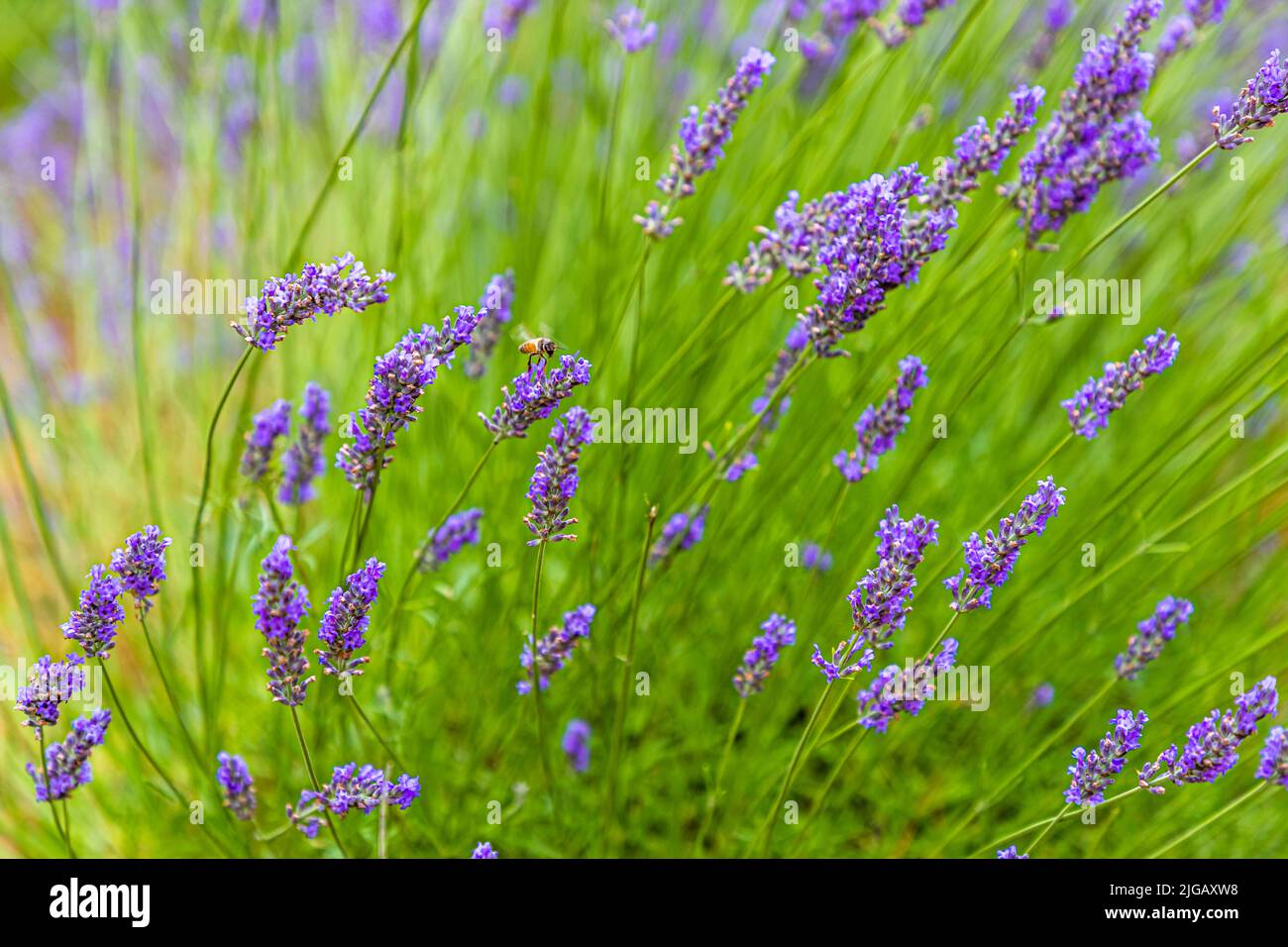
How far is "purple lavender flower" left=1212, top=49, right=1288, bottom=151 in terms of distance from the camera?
1325 mm

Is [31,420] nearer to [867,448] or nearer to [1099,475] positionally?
[867,448]

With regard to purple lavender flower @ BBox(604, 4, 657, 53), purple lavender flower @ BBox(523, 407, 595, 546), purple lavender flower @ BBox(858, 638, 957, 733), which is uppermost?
purple lavender flower @ BBox(604, 4, 657, 53)

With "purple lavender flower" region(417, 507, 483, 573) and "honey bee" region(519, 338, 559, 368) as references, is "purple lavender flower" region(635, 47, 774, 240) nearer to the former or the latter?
"honey bee" region(519, 338, 559, 368)

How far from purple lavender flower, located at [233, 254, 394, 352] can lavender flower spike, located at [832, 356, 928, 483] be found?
799 millimetres

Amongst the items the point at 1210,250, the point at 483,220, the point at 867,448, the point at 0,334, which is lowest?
the point at 867,448

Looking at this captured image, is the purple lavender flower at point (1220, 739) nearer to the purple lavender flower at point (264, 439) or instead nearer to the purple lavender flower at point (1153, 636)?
the purple lavender flower at point (1153, 636)

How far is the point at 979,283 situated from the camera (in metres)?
1.71

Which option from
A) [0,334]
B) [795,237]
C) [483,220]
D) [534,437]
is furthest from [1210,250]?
[0,334]

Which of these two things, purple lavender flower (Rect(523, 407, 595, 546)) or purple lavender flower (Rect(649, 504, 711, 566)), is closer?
purple lavender flower (Rect(523, 407, 595, 546))

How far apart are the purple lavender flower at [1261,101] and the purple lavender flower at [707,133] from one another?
2.10 ft

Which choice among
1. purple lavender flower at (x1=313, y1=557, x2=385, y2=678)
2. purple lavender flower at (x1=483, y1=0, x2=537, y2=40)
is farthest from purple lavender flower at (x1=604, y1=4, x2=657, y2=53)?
purple lavender flower at (x1=313, y1=557, x2=385, y2=678)

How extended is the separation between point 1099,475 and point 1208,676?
97 centimetres

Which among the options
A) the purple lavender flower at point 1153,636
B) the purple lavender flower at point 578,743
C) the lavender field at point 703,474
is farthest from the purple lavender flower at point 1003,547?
the purple lavender flower at point 578,743

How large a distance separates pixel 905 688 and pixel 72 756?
1159 millimetres
